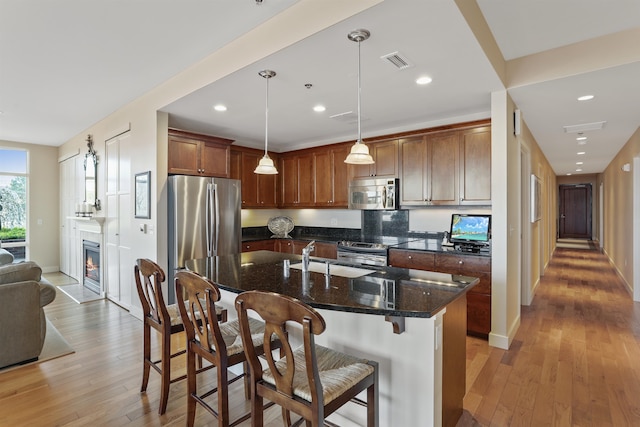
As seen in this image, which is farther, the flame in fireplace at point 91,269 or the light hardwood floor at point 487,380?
the flame in fireplace at point 91,269

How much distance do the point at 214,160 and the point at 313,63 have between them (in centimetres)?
252

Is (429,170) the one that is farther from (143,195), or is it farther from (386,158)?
(143,195)

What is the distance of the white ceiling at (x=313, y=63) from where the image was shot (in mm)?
2229

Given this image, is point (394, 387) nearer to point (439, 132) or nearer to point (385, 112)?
point (385, 112)

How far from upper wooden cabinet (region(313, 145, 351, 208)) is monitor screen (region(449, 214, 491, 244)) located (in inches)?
64.9

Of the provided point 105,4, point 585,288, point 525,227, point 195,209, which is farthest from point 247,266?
point 585,288

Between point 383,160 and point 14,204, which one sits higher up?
point 383,160

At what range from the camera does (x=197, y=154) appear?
433cm

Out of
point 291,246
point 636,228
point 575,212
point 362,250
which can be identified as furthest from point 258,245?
point 575,212

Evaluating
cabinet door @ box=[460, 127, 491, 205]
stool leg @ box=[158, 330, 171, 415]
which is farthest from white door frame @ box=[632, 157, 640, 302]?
stool leg @ box=[158, 330, 171, 415]

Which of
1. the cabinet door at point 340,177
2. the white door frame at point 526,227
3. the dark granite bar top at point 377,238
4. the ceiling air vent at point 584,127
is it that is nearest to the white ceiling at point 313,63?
the ceiling air vent at point 584,127

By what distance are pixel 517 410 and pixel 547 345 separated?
1.42 meters

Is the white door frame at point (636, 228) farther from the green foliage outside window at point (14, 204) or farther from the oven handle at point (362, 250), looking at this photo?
the green foliage outside window at point (14, 204)

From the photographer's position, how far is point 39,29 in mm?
2547
